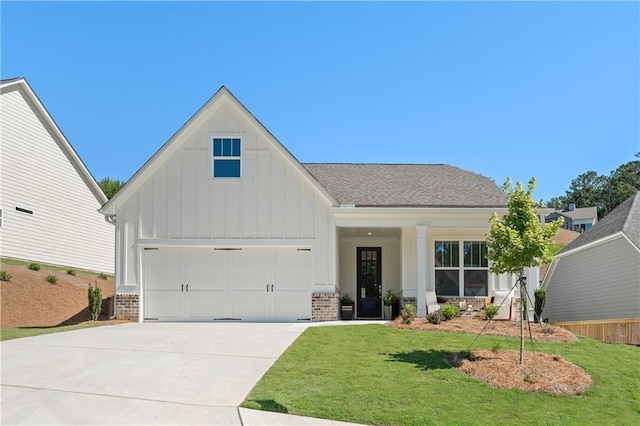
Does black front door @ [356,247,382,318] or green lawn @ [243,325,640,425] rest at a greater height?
black front door @ [356,247,382,318]

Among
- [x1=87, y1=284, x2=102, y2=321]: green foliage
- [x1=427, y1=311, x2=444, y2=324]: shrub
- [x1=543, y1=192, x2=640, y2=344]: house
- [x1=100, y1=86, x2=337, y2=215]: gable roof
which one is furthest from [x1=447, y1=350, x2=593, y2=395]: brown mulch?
[x1=87, y1=284, x2=102, y2=321]: green foliage

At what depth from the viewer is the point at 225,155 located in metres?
18.0

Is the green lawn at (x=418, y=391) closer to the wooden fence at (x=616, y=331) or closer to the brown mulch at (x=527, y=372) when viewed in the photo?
the brown mulch at (x=527, y=372)

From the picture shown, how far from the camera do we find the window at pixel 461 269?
19.0m

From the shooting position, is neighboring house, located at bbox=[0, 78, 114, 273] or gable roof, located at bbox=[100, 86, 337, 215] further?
neighboring house, located at bbox=[0, 78, 114, 273]

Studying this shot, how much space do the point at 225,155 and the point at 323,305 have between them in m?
5.42

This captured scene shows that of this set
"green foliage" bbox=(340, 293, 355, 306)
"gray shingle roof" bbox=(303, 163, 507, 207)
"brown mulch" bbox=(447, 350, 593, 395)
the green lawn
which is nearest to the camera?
the green lawn

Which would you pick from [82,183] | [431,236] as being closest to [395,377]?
[431,236]

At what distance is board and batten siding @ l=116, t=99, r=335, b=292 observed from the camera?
17.8 metres

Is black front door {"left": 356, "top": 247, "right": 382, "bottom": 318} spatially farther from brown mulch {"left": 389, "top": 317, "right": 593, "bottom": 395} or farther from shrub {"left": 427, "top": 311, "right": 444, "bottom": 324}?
brown mulch {"left": 389, "top": 317, "right": 593, "bottom": 395}

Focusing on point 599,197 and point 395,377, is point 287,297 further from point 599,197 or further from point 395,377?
point 599,197

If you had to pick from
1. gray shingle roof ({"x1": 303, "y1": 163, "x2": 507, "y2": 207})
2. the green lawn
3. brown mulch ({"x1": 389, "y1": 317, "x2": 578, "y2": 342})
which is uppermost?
gray shingle roof ({"x1": 303, "y1": 163, "x2": 507, "y2": 207})

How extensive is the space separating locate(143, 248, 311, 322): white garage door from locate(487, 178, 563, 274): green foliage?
7.91 metres

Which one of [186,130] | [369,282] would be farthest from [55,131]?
[369,282]
